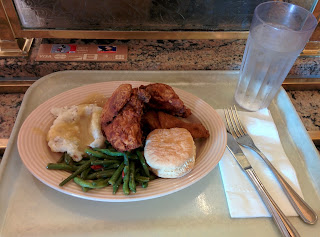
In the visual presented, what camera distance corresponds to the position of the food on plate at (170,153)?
857 millimetres

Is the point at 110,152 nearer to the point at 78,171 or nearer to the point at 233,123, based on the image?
the point at 78,171

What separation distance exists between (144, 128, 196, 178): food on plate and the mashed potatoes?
0.68 feet

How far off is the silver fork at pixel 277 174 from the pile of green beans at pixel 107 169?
411 millimetres

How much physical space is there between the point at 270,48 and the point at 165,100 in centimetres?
47

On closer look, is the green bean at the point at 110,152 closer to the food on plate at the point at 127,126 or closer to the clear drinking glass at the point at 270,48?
the food on plate at the point at 127,126

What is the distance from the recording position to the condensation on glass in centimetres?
122

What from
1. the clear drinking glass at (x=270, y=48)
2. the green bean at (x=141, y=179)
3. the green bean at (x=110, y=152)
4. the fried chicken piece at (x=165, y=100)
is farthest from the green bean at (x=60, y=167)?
the clear drinking glass at (x=270, y=48)

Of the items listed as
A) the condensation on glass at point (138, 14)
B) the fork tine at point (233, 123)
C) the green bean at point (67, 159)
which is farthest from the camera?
the condensation on glass at point (138, 14)

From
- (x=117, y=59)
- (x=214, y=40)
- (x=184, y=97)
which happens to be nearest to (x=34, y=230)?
(x=184, y=97)

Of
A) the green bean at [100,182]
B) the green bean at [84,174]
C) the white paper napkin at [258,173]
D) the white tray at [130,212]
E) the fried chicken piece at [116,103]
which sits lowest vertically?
the white tray at [130,212]

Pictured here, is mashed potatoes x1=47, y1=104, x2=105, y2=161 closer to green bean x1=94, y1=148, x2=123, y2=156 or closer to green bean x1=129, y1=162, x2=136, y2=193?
green bean x1=94, y1=148, x2=123, y2=156

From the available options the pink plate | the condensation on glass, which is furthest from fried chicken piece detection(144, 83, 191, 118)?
the condensation on glass

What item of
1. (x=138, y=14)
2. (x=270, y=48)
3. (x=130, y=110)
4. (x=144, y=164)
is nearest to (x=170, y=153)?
(x=144, y=164)

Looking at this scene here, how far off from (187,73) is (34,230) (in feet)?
3.06
